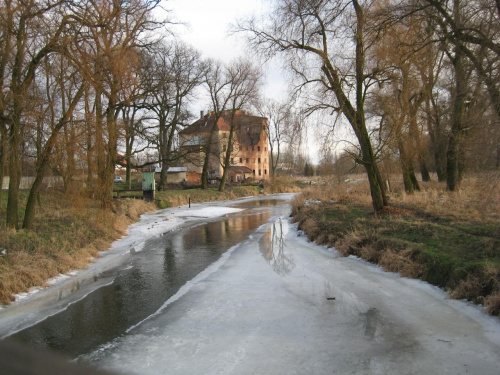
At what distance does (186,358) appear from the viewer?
4906 mm

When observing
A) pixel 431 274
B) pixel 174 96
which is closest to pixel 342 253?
pixel 431 274

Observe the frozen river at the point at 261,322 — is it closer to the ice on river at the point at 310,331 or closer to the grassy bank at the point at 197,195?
the ice on river at the point at 310,331

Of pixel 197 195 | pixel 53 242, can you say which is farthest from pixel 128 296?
pixel 197 195

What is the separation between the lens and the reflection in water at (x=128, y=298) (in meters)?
5.68

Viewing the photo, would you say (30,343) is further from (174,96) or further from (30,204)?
(174,96)

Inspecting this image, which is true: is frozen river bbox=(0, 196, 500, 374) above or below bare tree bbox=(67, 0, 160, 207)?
below

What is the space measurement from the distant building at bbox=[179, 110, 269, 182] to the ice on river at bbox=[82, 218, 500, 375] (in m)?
30.5

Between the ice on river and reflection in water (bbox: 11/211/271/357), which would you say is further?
reflection in water (bbox: 11/211/271/357)

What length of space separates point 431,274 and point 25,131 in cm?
1142

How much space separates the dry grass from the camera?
26.5ft

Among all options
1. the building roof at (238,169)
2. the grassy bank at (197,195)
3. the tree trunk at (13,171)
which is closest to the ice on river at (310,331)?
the tree trunk at (13,171)

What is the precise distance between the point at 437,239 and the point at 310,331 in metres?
5.31

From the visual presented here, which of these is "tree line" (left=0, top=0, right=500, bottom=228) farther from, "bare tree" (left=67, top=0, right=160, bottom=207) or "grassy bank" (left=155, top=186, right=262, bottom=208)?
"grassy bank" (left=155, top=186, right=262, bottom=208)

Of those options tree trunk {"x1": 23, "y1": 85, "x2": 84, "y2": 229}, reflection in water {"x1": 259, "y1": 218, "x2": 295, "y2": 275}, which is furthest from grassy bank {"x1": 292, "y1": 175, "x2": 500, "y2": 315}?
tree trunk {"x1": 23, "y1": 85, "x2": 84, "y2": 229}
